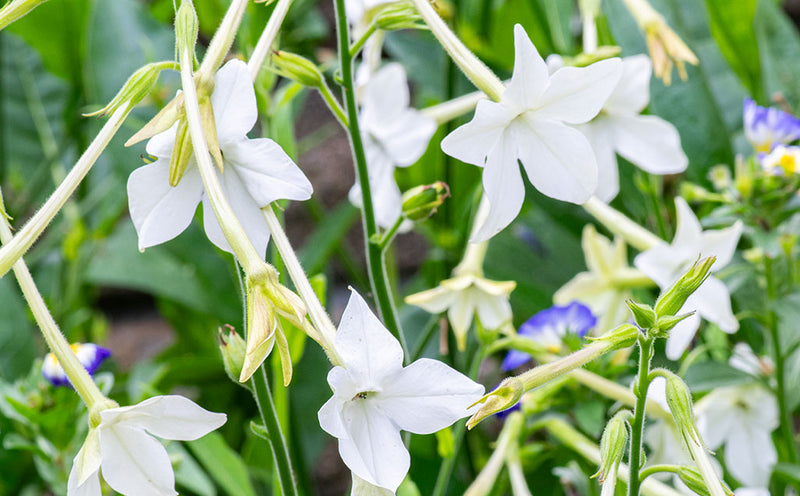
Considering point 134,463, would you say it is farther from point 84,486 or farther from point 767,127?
point 767,127

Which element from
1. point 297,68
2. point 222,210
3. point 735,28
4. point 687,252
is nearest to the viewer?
point 222,210

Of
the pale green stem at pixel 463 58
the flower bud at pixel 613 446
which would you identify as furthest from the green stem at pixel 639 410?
the pale green stem at pixel 463 58

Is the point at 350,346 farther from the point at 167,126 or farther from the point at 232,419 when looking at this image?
the point at 232,419

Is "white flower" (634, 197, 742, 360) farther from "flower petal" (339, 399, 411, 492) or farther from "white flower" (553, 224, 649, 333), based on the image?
"flower petal" (339, 399, 411, 492)

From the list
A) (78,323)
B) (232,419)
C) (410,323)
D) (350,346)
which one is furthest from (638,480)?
(78,323)

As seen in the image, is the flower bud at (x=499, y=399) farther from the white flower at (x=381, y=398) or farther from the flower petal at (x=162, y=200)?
the flower petal at (x=162, y=200)

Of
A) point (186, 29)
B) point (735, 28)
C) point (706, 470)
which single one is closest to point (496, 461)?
point (706, 470)
